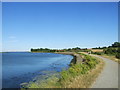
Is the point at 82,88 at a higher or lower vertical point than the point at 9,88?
higher

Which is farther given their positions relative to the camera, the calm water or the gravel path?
the calm water

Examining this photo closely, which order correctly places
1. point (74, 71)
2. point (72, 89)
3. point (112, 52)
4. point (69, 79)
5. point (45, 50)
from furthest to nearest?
point (45, 50), point (112, 52), point (74, 71), point (69, 79), point (72, 89)

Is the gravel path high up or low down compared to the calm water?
up

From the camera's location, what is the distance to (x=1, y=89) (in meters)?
15.8

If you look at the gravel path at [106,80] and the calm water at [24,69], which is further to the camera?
the calm water at [24,69]

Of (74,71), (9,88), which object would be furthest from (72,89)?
(9,88)

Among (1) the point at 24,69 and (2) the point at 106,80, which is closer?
(2) the point at 106,80

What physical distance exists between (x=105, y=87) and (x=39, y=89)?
3.69 meters

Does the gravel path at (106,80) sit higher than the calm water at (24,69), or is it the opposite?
the gravel path at (106,80)

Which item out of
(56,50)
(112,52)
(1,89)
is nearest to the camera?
(1,89)

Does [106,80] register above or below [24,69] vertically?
above

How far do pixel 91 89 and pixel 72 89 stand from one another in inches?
41.0

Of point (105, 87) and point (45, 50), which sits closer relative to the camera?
point (105, 87)

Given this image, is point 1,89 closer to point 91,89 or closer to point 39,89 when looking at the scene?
point 39,89
